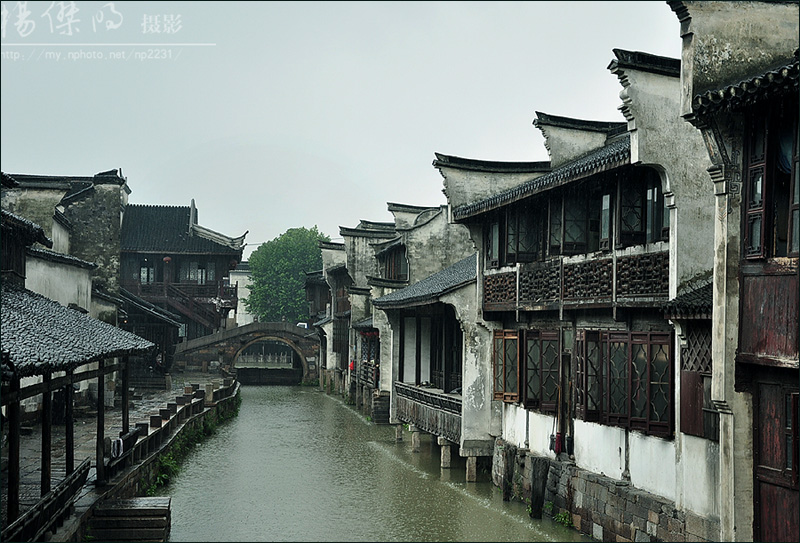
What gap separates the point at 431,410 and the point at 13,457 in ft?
46.6

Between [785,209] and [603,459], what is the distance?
725 centimetres

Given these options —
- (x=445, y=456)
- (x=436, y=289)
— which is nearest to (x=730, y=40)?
(x=436, y=289)

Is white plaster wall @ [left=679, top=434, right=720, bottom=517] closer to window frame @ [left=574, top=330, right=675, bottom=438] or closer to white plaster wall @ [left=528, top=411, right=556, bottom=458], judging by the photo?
window frame @ [left=574, top=330, right=675, bottom=438]

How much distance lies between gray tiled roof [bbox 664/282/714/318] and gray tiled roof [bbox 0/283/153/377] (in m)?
8.83

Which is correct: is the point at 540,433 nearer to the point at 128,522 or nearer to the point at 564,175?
the point at 564,175

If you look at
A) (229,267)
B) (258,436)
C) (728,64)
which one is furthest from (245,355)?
(728,64)

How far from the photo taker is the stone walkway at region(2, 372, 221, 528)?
16.5 meters

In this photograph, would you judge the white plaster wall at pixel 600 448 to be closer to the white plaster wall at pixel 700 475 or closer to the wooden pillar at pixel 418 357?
the white plaster wall at pixel 700 475

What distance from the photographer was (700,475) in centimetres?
1308

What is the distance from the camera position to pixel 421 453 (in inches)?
1119

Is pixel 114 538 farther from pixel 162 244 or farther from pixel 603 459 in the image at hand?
pixel 162 244

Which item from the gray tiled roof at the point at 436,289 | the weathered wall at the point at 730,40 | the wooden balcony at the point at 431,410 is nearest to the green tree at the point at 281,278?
the gray tiled roof at the point at 436,289

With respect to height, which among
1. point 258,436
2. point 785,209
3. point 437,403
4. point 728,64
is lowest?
point 258,436

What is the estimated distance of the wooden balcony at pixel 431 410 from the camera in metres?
22.9
